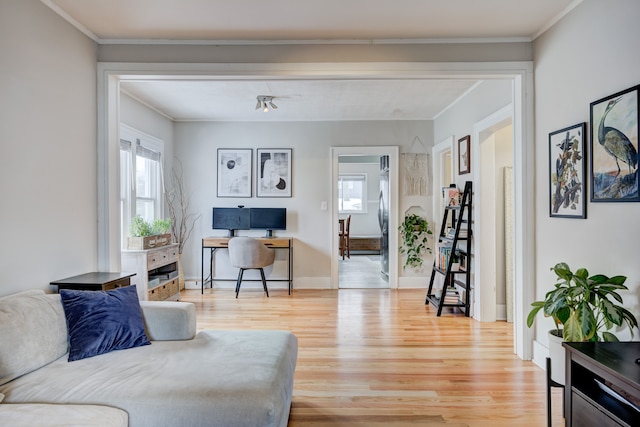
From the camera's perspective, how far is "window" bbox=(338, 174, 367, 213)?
1015 cm

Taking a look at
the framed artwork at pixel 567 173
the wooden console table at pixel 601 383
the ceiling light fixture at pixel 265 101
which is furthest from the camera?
the ceiling light fixture at pixel 265 101

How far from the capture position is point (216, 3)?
247 centimetres

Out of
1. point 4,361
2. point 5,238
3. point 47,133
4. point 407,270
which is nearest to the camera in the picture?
point 4,361

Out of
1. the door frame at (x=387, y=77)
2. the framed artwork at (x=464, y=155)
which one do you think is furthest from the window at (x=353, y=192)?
the door frame at (x=387, y=77)

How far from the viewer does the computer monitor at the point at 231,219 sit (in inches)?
219

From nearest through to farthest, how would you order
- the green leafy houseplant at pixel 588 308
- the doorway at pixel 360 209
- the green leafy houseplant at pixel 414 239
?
the green leafy houseplant at pixel 588 308 → the green leafy houseplant at pixel 414 239 → the doorway at pixel 360 209

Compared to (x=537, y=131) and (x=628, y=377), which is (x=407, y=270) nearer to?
(x=537, y=131)

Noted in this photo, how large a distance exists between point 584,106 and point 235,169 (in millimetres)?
4419

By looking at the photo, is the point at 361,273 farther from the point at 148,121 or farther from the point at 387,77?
the point at 387,77

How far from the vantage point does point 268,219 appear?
220 inches

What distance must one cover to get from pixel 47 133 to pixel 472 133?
3.84m

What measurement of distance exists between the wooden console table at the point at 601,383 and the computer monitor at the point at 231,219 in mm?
4433

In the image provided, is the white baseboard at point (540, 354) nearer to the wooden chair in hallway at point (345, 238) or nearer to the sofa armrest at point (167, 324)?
the sofa armrest at point (167, 324)

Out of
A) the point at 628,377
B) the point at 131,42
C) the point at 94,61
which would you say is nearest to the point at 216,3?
the point at 131,42
